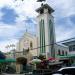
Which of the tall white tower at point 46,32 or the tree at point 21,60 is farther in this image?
the tall white tower at point 46,32

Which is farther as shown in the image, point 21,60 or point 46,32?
point 46,32

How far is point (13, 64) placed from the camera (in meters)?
56.8

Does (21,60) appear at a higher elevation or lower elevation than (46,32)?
lower

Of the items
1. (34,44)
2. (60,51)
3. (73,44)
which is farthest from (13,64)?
(60,51)

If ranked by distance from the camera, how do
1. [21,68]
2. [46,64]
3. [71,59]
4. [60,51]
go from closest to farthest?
[46,64] → [71,59] → [21,68] → [60,51]

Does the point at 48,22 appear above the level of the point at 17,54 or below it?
above

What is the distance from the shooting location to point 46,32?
71312 millimetres

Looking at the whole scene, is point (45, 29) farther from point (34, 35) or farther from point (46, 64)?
point (46, 64)

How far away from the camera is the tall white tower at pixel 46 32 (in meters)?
70.9

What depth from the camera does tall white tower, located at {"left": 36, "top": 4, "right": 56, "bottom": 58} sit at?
233 feet

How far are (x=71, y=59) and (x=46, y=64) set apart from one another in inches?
278

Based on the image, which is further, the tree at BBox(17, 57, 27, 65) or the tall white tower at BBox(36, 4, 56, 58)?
the tall white tower at BBox(36, 4, 56, 58)

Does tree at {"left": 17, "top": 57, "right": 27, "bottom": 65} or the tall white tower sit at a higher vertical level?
the tall white tower

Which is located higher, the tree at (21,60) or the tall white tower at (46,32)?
the tall white tower at (46,32)
